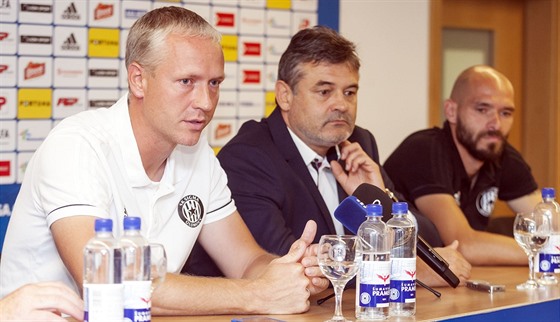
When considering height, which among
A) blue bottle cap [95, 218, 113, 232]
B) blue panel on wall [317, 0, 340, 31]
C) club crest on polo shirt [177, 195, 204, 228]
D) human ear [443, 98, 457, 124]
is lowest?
club crest on polo shirt [177, 195, 204, 228]

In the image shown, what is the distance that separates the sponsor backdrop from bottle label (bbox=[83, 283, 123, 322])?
2.22 meters

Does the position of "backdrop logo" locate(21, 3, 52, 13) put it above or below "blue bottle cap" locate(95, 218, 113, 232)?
above

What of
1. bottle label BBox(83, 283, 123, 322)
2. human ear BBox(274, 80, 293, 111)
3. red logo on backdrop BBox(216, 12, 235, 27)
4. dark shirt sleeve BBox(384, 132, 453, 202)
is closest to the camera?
bottle label BBox(83, 283, 123, 322)

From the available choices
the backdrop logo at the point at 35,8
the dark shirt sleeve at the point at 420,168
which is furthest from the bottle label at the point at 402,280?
the backdrop logo at the point at 35,8

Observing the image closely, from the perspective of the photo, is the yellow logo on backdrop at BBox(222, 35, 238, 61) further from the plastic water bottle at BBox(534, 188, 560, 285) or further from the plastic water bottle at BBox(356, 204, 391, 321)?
the plastic water bottle at BBox(356, 204, 391, 321)

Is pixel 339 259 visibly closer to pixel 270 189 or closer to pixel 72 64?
pixel 270 189

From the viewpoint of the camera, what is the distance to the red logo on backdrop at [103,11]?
3863 millimetres

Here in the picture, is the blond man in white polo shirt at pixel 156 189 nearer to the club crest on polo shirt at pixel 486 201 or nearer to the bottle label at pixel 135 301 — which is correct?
the bottle label at pixel 135 301

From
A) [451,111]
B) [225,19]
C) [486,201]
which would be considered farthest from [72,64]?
[486,201]

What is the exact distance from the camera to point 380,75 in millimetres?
4820

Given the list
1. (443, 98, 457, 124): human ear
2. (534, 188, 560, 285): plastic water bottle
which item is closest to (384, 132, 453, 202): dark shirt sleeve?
(443, 98, 457, 124): human ear

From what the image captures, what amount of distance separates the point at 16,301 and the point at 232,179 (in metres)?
1.21

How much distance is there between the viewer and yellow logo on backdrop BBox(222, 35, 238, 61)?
14.0 ft

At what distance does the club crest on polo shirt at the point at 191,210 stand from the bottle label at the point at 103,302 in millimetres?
867
